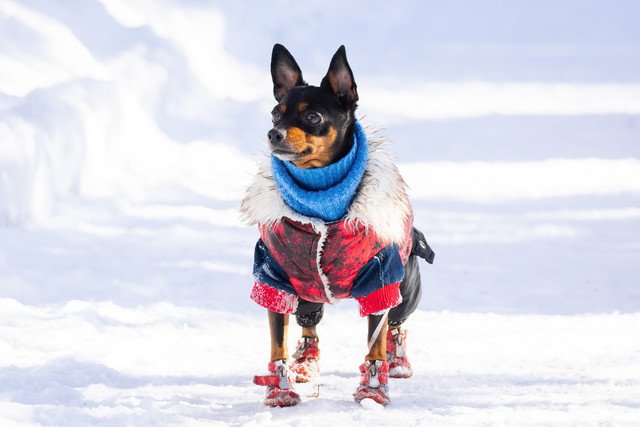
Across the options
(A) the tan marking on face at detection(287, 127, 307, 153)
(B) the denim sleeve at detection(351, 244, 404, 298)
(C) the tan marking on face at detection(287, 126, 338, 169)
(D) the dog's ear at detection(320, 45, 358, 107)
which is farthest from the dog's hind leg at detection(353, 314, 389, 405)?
(D) the dog's ear at detection(320, 45, 358, 107)

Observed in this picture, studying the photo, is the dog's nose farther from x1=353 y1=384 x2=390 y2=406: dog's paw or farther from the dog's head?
x1=353 y1=384 x2=390 y2=406: dog's paw

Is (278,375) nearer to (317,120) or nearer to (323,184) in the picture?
(323,184)

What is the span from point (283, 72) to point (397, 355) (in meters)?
1.56

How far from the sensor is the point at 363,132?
3814 millimetres

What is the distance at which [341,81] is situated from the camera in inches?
147

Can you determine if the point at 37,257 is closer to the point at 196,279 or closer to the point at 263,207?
the point at 196,279

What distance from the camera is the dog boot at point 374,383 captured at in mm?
3680

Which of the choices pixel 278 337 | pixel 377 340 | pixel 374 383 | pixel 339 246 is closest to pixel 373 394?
pixel 374 383

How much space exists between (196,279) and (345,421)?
12.4ft

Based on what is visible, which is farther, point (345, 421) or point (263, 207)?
point (263, 207)

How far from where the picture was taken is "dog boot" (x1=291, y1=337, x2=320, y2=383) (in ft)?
13.8

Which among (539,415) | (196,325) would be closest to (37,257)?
(196,325)

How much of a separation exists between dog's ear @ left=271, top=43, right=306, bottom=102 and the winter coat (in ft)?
1.37

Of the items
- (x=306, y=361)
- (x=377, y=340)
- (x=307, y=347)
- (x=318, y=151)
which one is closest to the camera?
(x=318, y=151)
